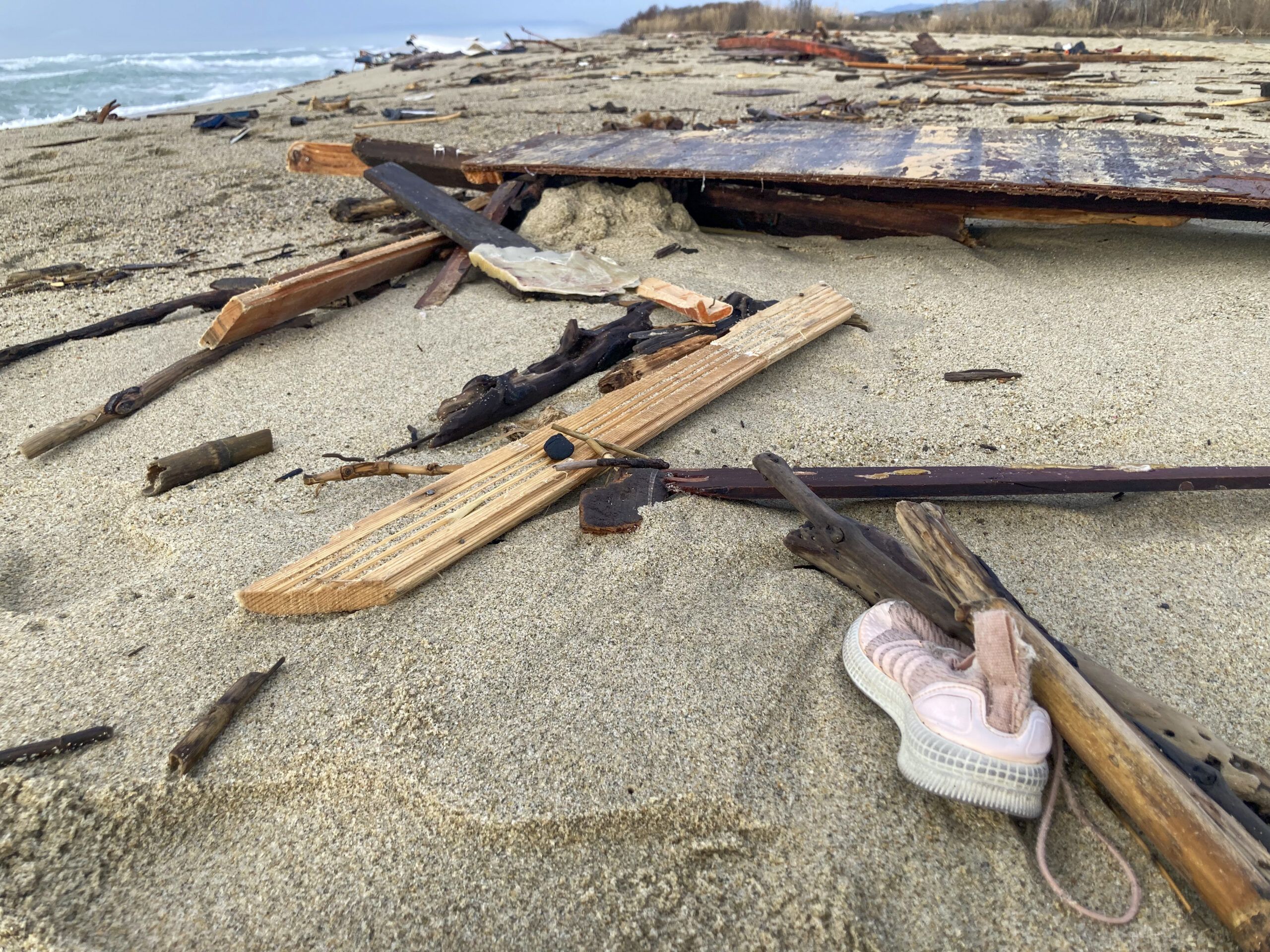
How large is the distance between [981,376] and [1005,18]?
19534 millimetres

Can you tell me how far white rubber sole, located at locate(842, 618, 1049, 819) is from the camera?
4.84 feet

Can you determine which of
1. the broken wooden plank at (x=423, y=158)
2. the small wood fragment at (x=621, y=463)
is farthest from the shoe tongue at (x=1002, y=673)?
the broken wooden plank at (x=423, y=158)

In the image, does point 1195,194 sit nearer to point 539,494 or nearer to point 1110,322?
point 1110,322

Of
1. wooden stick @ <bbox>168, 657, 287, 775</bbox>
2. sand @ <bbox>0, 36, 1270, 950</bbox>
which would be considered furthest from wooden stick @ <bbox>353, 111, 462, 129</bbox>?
wooden stick @ <bbox>168, 657, 287, 775</bbox>

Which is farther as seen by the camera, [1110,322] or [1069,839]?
[1110,322]

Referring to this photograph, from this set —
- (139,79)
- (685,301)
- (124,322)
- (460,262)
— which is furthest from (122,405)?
(139,79)

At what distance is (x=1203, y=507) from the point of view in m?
2.54

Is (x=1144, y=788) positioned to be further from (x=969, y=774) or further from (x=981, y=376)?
(x=981, y=376)

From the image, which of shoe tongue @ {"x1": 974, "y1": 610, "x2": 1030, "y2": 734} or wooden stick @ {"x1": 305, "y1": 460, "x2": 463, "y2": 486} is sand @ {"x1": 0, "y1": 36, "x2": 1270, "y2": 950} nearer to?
wooden stick @ {"x1": 305, "y1": 460, "x2": 463, "y2": 486}

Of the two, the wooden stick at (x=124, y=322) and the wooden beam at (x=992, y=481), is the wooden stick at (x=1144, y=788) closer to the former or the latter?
the wooden beam at (x=992, y=481)

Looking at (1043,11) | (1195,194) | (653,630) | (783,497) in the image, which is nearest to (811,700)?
(653,630)

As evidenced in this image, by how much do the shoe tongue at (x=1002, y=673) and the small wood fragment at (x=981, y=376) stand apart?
2043mm

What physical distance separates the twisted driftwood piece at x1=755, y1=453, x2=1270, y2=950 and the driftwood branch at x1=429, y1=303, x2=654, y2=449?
1.49 m

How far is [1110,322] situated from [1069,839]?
10.1 ft
